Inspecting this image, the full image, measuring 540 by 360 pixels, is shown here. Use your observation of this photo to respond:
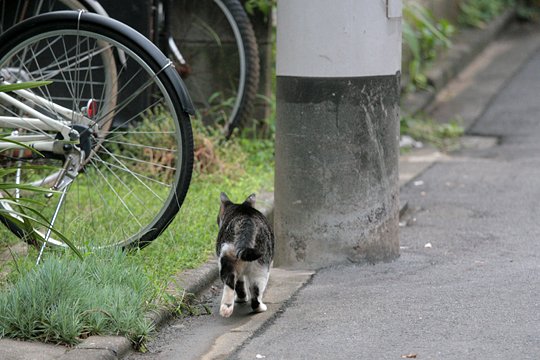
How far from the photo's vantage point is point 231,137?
6605mm

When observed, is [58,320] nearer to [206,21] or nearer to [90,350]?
[90,350]

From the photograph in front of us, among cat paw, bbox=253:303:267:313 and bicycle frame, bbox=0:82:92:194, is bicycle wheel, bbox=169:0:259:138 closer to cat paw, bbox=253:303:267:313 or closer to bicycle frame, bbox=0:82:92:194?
bicycle frame, bbox=0:82:92:194

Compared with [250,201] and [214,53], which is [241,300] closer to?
[250,201]

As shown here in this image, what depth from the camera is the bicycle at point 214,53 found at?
655 centimetres

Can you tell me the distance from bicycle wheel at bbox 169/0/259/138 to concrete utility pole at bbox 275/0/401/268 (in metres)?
1.86

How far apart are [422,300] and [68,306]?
1478 mm

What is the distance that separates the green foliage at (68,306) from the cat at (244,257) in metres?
0.33

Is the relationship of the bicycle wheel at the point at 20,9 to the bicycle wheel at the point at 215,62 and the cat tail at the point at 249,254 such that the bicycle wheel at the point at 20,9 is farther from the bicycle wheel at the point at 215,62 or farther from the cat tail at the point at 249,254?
the cat tail at the point at 249,254

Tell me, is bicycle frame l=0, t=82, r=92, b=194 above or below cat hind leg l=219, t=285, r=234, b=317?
above

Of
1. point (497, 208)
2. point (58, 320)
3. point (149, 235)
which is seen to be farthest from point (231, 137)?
point (58, 320)

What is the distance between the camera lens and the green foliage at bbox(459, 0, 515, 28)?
12570mm

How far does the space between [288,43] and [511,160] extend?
324cm

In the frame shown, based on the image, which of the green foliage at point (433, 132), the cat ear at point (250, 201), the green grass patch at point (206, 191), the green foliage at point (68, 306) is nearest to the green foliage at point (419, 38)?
the green foliage at point (433, 132)

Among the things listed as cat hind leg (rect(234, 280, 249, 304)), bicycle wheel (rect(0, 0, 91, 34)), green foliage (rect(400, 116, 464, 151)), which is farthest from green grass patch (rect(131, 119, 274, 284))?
green foliage (rect(400, 116, 464, 151))
